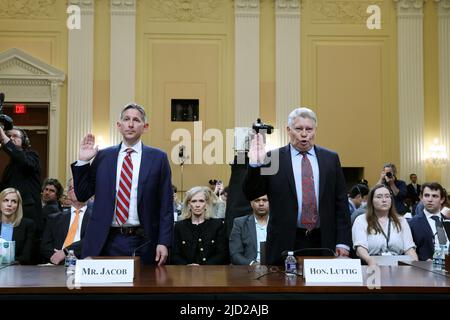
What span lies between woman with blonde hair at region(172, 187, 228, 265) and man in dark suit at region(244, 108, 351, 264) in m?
1.49

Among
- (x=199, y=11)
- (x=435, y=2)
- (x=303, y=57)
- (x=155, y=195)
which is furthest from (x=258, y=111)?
(x=155, y=195)

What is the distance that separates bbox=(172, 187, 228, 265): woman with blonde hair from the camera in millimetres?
4586

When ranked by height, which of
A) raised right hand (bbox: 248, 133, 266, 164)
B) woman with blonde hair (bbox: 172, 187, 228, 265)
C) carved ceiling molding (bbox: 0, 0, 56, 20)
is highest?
carved ceiling molding (bbox: 0, 0, 56, 20)

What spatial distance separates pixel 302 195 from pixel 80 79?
10258 mm

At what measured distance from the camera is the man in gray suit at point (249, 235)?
4527mm

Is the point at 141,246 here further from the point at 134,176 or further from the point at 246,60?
the point at 246,60

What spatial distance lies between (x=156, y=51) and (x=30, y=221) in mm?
8525

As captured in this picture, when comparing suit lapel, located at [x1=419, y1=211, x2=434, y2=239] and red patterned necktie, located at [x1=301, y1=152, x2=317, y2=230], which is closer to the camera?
red patterned necktie, located at [x1=301, y1=152, x2=317, y2=230]

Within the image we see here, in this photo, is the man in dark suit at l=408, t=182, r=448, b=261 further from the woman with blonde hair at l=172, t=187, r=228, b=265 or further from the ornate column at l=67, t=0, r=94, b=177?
the ornate column at l=67, t=0, r=94, b=177

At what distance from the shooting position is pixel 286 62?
12906mm

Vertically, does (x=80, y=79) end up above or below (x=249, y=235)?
above

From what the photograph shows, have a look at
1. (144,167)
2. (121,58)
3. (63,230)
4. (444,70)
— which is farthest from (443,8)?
(144,167)

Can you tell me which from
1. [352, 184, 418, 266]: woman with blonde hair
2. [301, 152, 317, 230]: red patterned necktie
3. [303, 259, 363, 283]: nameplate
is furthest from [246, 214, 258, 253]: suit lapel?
[303, 259, 363, 283]: nameplate

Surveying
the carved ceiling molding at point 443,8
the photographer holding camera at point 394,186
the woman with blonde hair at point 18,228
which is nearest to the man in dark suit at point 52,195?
the woman with blonde hair at point 18,228
